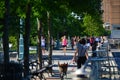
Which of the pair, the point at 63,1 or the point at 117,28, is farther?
the point at 117,28

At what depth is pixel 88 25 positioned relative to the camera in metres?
81.8

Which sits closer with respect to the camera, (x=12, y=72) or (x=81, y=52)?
(x=12, y=72)

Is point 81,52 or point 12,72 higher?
point 81,52

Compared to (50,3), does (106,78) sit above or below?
below

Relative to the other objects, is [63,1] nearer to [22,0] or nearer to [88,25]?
[22,0]

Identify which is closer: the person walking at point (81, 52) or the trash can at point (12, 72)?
the trash can at point (12, 72)

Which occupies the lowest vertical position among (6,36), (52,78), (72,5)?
(52,78)

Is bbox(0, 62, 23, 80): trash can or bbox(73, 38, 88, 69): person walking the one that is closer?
bbox(0, 62, 23, 80): trash can

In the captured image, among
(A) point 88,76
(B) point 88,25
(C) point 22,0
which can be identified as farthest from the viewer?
(B) point 88,25

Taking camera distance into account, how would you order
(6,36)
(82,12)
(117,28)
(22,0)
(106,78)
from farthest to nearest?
(117,28)
(82,12)
(22,0)
(6,36)
(106,78)

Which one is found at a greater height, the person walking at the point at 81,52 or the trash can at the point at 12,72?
the person walking at the point at 81,52

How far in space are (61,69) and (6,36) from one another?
4841 mm

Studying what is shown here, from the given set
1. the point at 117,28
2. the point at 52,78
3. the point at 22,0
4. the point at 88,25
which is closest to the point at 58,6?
the point at 22,0

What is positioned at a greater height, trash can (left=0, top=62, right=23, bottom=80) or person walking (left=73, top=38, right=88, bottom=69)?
person walking (left=73, top=38, right=88, bottom=69)
